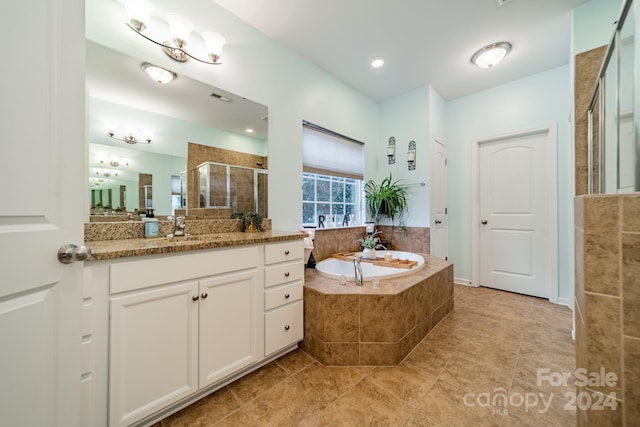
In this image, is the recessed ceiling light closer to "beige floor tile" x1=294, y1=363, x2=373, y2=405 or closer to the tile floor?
the tile floor

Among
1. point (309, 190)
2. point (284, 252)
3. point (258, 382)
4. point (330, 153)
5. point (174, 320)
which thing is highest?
point (330, 153)

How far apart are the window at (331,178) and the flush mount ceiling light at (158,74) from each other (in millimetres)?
1266

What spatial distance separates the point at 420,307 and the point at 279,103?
2.22m

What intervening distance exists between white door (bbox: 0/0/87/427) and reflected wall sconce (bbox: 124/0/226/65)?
922mm

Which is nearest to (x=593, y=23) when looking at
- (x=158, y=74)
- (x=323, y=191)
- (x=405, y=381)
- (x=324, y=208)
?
(x=323, y=191)

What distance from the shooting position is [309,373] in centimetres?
155

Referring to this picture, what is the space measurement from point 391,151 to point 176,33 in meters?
Result: 2.67

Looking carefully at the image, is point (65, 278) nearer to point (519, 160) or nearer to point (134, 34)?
point (134, 34)

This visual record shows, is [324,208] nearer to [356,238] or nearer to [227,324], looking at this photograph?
[356,238]

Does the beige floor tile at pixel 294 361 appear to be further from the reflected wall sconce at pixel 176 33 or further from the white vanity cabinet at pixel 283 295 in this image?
the reflected wall sconce at pixel 176 33

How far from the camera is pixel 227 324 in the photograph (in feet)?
4.46

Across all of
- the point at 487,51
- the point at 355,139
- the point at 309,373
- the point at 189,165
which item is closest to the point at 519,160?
the point at 487,51

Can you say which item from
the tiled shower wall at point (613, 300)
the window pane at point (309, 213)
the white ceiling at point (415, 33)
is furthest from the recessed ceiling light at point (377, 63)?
the tiled shower wall at point (613, 300)

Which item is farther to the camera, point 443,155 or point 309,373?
point 443,155
